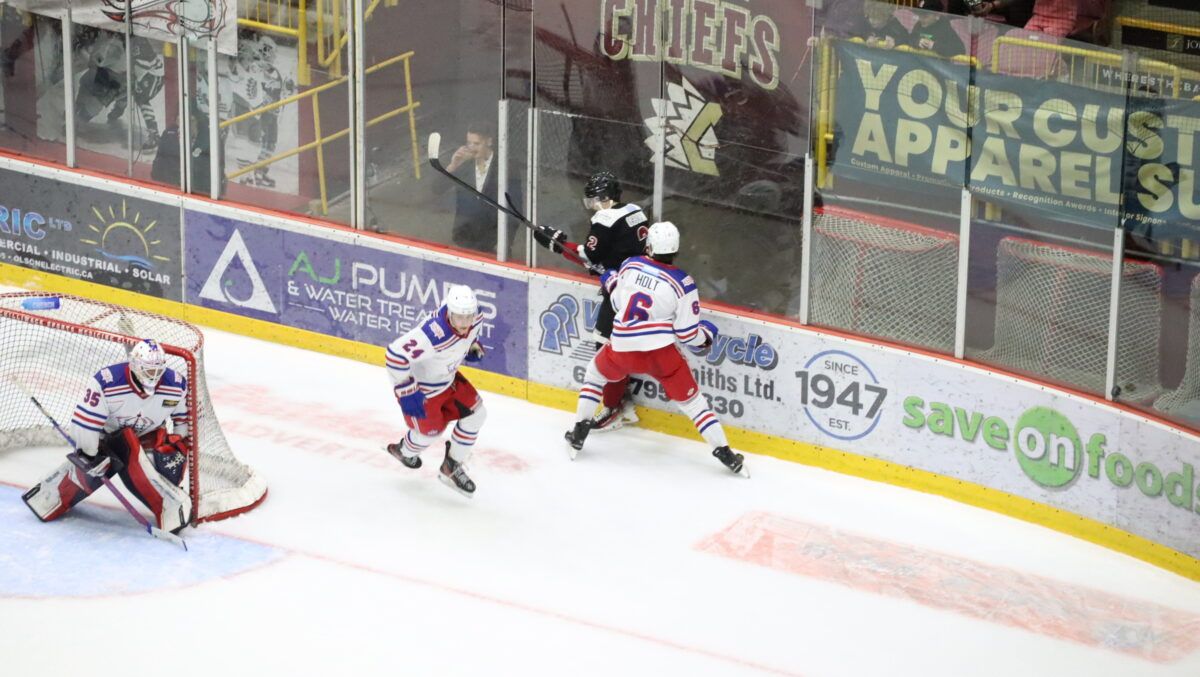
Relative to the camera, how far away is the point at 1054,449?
29.8 feet

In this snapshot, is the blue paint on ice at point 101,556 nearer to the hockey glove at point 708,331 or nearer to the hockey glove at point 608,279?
the hockey glove at point 608,279

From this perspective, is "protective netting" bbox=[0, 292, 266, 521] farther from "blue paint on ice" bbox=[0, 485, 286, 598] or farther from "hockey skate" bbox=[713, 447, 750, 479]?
"hockey skate" bbox=[713, 447, 750, 479]

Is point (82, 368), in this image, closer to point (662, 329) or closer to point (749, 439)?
point (662, 329)

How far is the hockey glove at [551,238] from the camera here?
10.1 meters

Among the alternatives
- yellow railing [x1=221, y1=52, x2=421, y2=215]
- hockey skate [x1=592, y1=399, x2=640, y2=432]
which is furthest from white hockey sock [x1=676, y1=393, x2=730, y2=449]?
yellow railing [x1=221, y1=52, x2=421, y2=215]

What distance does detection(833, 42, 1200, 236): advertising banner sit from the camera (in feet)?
28.3

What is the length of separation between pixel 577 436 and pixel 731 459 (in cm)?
82

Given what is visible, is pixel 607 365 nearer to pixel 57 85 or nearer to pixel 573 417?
pixel 573 417

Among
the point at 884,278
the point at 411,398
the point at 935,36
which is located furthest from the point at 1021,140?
the point at 411,398

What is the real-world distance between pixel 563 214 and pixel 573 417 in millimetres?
1126

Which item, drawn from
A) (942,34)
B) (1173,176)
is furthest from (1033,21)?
(1173,176)

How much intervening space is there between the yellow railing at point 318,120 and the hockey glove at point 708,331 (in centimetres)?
208

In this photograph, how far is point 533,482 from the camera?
9.62 meters

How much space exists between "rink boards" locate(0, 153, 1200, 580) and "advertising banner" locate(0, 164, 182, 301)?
0.04 ft
